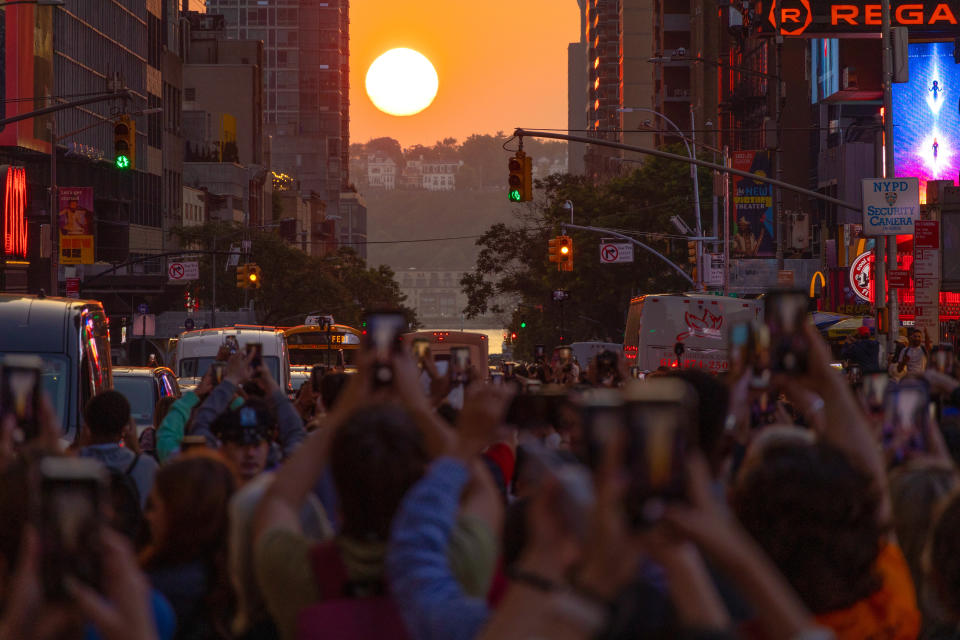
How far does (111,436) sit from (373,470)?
182 inches

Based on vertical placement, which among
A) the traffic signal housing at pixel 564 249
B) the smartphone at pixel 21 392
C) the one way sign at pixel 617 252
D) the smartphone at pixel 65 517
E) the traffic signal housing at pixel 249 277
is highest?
the one way sign at pixel 617 252

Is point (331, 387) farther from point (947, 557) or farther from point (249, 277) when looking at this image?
point (249, 277)

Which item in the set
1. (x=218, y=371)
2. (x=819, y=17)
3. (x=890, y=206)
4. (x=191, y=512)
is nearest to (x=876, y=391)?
(x=191, y=512)

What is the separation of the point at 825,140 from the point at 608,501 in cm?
5978

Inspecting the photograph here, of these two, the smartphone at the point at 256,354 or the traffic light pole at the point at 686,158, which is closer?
the smartphone at the point at 256,354

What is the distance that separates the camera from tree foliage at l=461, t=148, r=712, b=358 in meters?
70.4

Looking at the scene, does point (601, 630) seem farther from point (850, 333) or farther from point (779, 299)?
point (850, 333)

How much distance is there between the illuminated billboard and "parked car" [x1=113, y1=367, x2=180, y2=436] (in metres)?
35.9

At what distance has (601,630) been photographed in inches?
102

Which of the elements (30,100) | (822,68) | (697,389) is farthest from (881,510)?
(30,100)

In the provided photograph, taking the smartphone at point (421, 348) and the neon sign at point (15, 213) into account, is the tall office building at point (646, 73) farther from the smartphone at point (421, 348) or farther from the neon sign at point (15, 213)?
the smartphone at point (421, 348)

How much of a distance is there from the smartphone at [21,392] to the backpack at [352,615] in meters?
0.82

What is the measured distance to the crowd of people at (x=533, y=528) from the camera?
99.0 inches

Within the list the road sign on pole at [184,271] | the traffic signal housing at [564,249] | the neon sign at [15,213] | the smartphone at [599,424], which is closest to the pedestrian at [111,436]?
the smartphone at [599,424]
